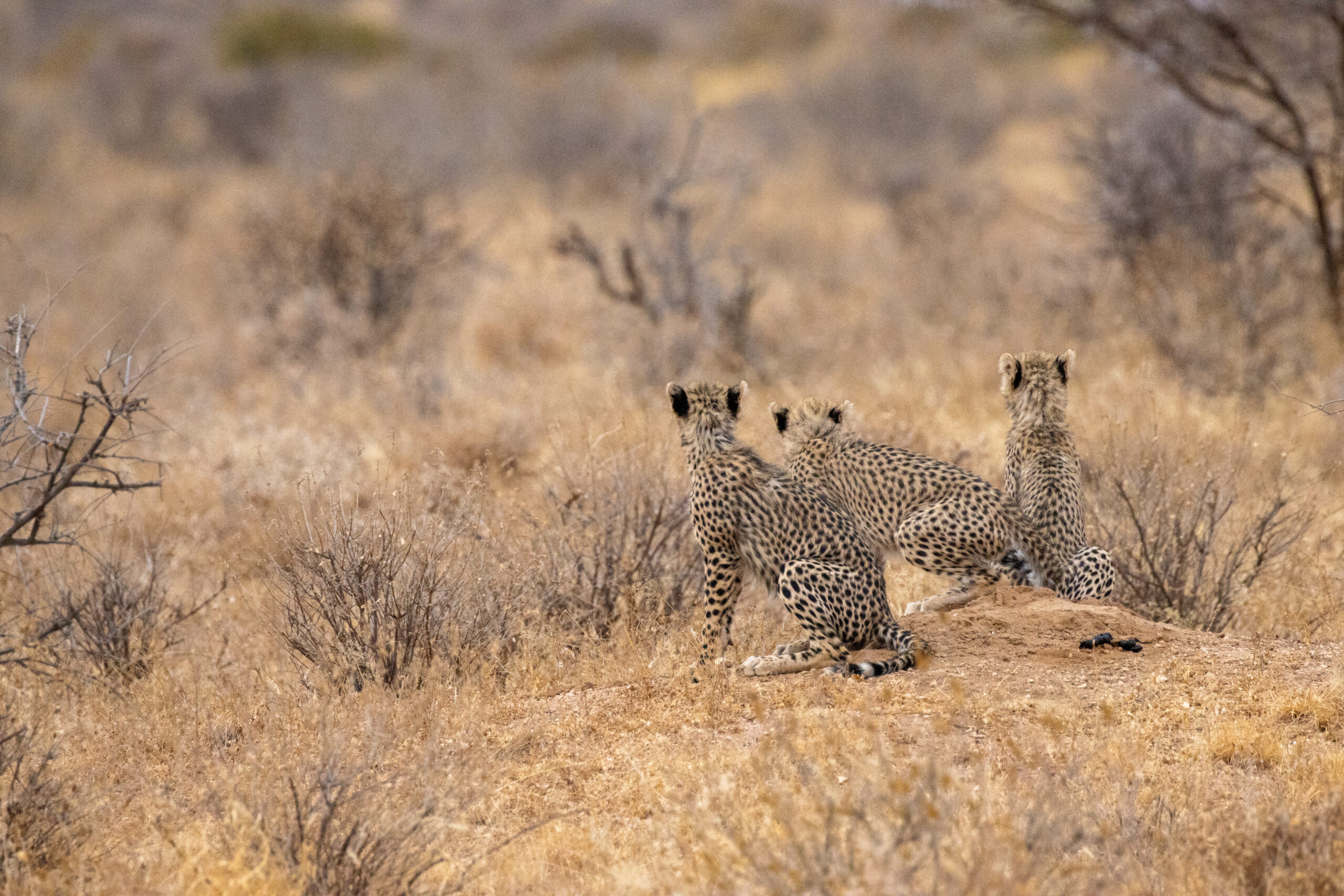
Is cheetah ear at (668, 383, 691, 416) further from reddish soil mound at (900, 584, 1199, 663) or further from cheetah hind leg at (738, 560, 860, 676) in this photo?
reddish soil mound at (900, 584, 1199, 663)

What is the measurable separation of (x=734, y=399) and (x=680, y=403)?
0.21 m

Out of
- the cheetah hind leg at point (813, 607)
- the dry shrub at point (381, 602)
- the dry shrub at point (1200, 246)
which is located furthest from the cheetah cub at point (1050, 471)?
the dry shrub at point (1200, 246)

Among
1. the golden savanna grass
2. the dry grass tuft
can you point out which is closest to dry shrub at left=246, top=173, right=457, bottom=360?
the golden savanna grass

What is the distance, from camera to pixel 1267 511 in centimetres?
670

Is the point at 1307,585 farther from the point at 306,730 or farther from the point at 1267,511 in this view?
the point at 306,730

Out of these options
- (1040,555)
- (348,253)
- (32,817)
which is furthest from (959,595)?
(348,253)

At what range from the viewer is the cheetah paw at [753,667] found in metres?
5.12

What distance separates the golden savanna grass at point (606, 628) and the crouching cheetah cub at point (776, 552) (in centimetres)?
19

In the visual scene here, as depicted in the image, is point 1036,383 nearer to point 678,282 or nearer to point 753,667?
point 753,667

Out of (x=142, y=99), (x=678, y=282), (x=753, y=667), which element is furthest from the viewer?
(x=142, y=99)

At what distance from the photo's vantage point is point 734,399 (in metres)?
5.68

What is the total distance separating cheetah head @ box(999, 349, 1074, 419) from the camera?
6.16 meters

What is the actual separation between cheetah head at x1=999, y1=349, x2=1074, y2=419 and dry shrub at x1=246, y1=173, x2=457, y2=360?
676 centimetres

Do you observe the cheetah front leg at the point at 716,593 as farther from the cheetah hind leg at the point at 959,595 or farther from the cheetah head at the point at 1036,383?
the cheetah head at the point at 1036,383
